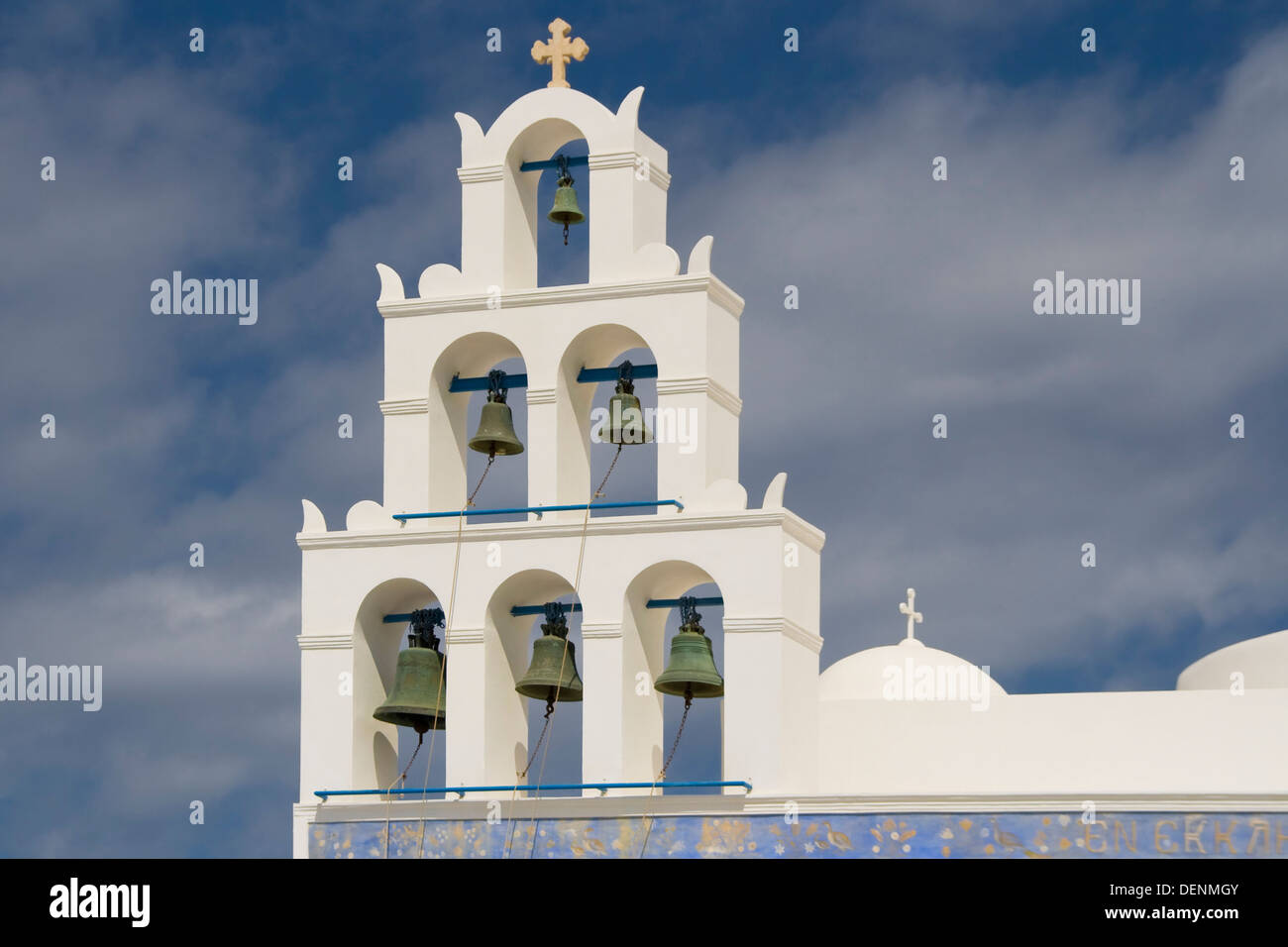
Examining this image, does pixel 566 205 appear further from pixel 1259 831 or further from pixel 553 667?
pixel 1259 831

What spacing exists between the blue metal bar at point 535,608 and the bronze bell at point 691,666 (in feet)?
3.88

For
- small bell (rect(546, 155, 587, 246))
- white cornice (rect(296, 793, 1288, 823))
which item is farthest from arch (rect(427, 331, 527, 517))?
white cornice (rect(296, 793, 1288, 823))

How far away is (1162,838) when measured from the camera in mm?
23031

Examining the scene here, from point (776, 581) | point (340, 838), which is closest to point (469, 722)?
point (340, 838)

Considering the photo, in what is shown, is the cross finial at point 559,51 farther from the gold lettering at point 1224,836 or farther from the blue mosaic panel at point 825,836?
the gold lettering at point 1224,836

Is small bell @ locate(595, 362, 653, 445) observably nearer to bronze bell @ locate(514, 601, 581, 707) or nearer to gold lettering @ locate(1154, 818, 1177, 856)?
bronze bell @ locate(514, 601, 581, 707)

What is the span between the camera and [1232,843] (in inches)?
901

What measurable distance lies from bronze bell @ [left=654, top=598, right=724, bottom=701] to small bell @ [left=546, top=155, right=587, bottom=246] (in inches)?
161
